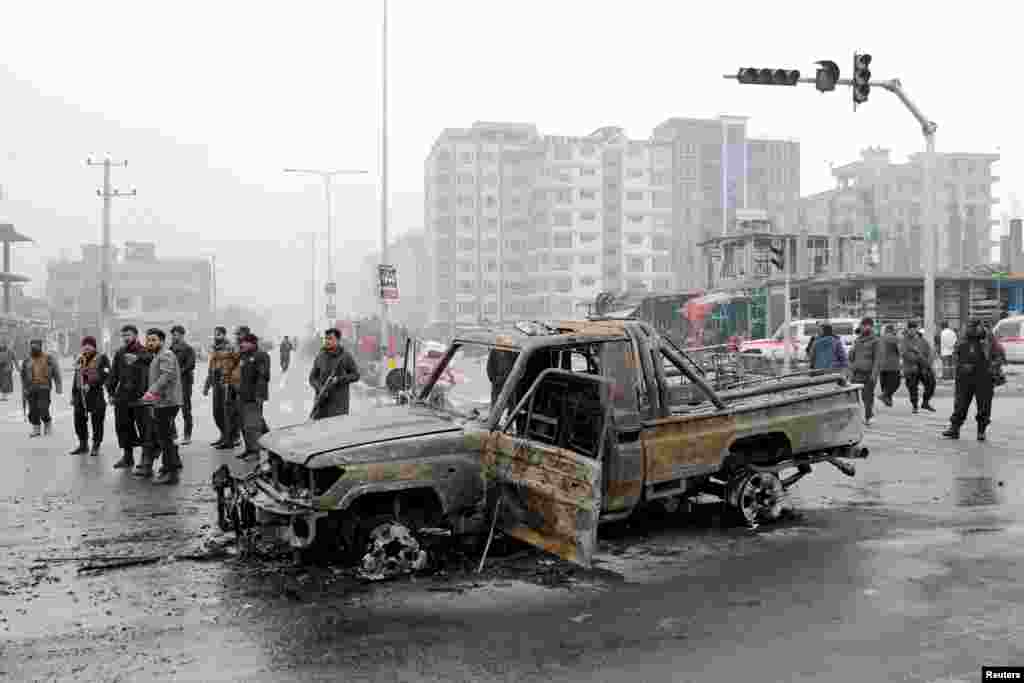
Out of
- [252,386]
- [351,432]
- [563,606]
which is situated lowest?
[563,606]

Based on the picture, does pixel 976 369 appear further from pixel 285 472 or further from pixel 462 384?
pixel 285 472

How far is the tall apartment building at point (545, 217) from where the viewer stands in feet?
363

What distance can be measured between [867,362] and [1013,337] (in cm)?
1773

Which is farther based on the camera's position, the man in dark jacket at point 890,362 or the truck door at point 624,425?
the man in dark jacket at point 890,362

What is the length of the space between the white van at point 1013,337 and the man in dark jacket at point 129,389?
1050 inches

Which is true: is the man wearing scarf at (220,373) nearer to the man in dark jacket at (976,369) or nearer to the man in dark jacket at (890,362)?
the man in dark jacket at (976,369)

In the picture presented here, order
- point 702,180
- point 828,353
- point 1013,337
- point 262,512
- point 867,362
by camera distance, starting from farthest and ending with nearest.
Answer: point 702,180
point 1013,337
point 867,362
point 828,353
point 262,512

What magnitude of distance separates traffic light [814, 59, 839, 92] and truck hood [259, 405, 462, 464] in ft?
43.2

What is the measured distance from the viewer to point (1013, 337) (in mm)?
31094

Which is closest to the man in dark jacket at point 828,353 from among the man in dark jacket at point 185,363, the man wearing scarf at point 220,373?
the man wearing scarf at point 220,373

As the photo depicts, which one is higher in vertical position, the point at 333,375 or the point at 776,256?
the point at 776,256

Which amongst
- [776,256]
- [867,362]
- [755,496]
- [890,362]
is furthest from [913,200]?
[755,496]

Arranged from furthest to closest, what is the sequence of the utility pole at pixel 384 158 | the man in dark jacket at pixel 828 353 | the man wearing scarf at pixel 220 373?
the utility pole at pixel 384 158 → the man in dark jacket at pixel 828 353 → the man wearing scarf at pixel 220 373

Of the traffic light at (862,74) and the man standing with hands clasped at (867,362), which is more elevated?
the traffic light at (862,74)
